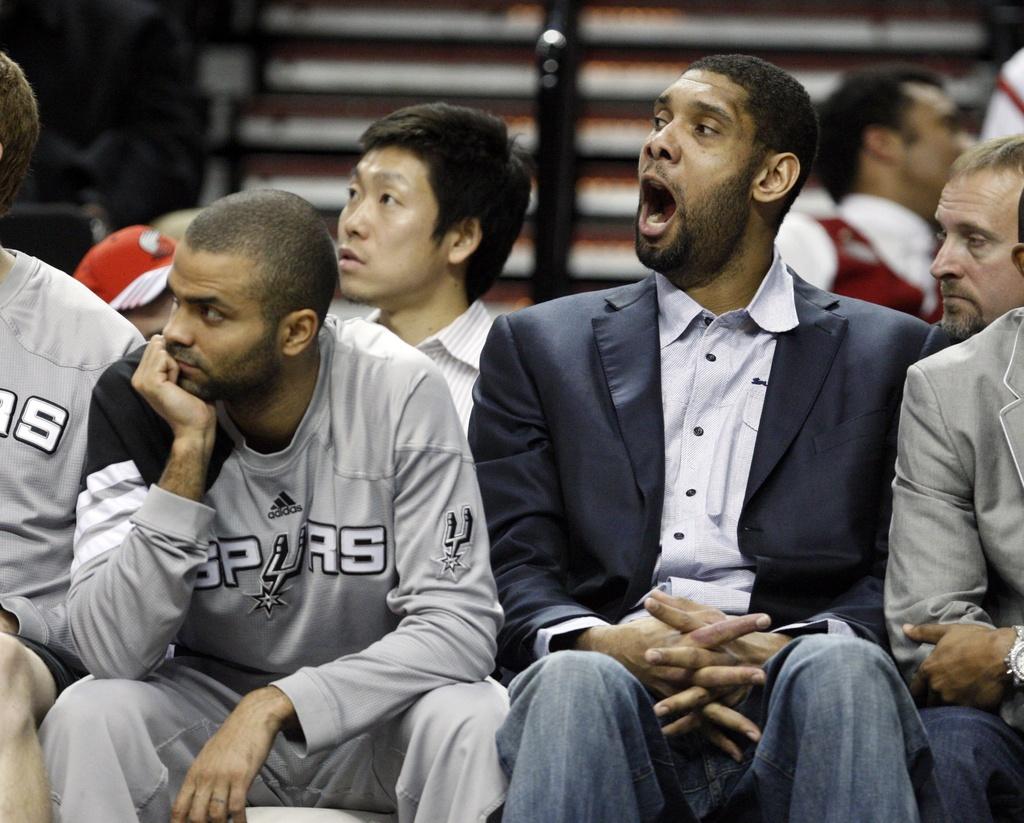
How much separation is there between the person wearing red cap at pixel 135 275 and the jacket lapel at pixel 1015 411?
199cm

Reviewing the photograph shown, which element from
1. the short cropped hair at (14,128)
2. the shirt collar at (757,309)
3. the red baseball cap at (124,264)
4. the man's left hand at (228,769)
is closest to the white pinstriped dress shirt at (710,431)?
the shirt collar at (757,309)

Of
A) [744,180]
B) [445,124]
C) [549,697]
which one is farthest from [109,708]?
[445,124]

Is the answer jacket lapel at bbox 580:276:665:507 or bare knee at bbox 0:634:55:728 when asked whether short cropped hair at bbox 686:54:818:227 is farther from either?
bare knee at bbox 0:634:55:728

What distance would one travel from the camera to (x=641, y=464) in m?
3.38

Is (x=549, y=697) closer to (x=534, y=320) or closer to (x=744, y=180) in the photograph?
(x=534, y=320)

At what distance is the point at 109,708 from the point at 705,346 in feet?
4.33

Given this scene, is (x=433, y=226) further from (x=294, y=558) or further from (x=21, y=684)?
(x=21, y=684)

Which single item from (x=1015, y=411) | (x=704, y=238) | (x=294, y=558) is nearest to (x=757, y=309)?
(x=704, y=238)

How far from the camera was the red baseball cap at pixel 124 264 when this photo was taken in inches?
172

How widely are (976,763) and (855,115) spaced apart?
3.17m

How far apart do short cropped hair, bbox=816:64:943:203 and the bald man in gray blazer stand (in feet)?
8.03

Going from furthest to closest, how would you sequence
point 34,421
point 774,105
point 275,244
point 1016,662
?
point 774,105, point 34,421, point 275,244, point 1016,662

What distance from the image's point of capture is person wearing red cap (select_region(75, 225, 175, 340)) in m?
4.31

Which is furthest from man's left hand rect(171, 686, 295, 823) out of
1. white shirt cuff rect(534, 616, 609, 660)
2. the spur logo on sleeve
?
white shirt cuff rect(534, 616, 609, 660)
